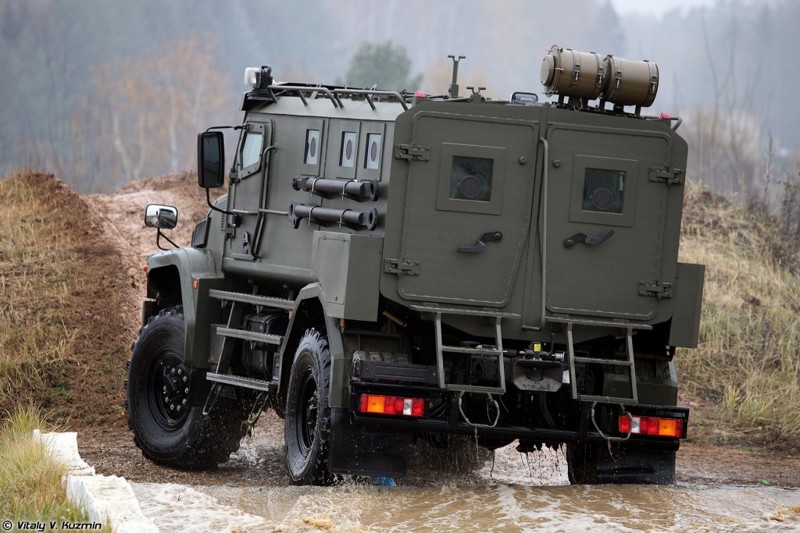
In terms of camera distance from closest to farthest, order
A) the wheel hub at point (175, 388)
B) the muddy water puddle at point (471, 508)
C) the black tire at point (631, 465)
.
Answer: the muddy water puddle at point (471, 508) → the black tire at point (631, 465) → the wheel hub at point (175, 388)

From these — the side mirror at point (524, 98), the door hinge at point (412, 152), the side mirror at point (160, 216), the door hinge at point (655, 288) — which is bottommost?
the door hinge at point (655, 288)

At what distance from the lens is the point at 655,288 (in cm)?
894

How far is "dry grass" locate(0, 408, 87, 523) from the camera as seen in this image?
292 inches

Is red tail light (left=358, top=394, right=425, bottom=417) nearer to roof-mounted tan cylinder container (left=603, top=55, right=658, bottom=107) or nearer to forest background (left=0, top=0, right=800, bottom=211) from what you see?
roof-mounted tan cylinder container (left=603, top=55, right=658, bottom=107)

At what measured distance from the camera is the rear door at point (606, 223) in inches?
348

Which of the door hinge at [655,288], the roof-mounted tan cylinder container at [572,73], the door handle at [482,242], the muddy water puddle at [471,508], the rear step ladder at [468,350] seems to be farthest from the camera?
the door hinge at [655,288]

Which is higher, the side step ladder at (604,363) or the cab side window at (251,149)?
the cab side window at (251,149)

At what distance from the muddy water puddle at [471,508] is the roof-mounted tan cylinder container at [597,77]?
8.29 ft

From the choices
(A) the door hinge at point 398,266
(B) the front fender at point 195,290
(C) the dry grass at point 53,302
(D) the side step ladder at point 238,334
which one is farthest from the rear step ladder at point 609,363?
(C) the dry grass at point 53,302

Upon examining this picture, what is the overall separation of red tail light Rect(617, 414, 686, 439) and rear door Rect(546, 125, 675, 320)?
659 mm

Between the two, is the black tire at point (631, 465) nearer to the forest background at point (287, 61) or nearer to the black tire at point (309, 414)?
the black tire at point (309, 414)

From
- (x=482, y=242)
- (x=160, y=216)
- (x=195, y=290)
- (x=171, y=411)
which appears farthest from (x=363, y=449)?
(x=160, y=216)

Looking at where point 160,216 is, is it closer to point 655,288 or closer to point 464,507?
point 464,507

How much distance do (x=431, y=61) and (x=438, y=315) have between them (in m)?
75.3
